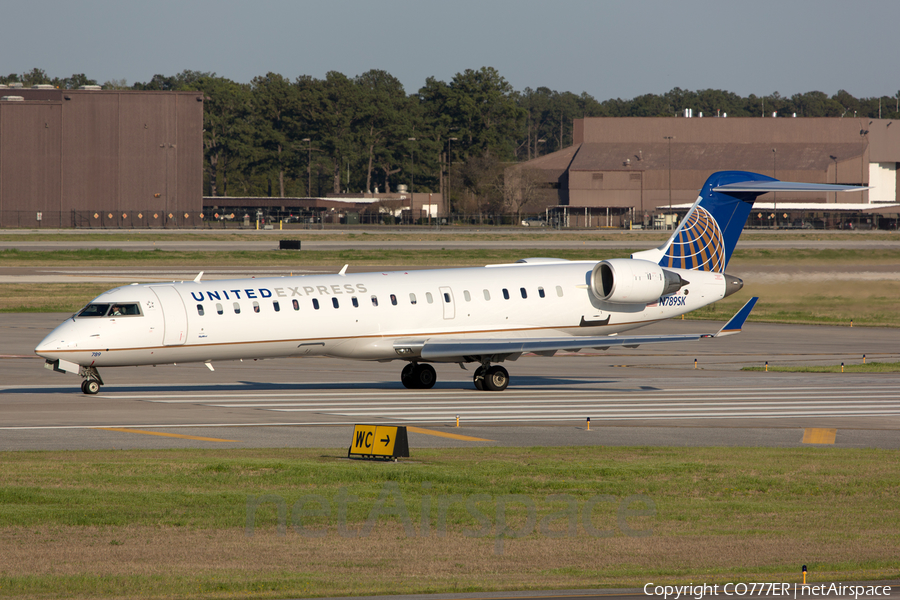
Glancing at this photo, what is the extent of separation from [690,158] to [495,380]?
135 metres

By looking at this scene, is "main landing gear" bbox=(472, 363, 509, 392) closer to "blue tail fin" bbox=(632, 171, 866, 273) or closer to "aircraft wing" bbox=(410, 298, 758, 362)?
"aircraft wing" bbox=(410, 298, 758, 362)

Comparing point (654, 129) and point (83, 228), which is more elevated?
point (654, 129)

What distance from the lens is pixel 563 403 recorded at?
2552 centimetres

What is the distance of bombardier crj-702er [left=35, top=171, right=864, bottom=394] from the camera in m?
25.1

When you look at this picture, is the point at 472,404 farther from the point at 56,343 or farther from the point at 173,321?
the point at 56,343

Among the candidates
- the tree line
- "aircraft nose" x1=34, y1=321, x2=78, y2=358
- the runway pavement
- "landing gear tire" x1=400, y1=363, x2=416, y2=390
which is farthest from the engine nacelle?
the tree line

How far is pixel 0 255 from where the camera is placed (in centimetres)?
7488

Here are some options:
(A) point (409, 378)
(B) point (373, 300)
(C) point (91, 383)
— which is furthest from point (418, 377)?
(C) point (91, 383)

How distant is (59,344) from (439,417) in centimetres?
911

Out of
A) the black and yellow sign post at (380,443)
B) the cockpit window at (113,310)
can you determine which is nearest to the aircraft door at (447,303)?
the cockpit window at (113,310)

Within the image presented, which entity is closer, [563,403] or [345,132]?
[563,403]

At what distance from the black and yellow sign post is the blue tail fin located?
52.2 feet

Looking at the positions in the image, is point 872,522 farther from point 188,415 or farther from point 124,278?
point 124,278

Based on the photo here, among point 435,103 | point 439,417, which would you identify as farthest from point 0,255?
point 435,103
